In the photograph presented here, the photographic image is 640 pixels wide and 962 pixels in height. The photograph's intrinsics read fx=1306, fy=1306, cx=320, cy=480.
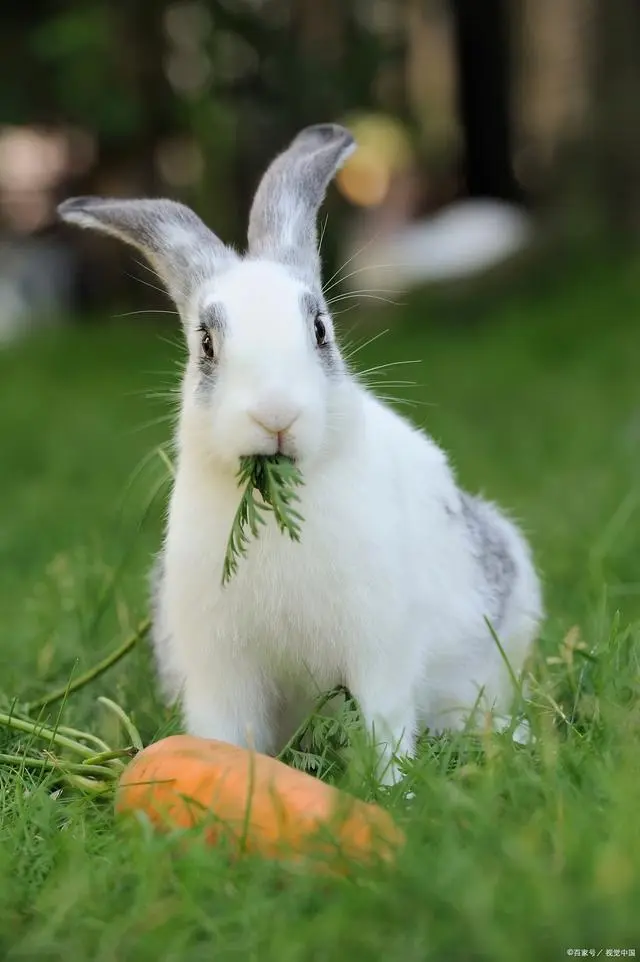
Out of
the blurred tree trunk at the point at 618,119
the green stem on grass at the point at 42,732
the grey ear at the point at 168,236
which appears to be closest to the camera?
the green stem on grass at the point at 42,732

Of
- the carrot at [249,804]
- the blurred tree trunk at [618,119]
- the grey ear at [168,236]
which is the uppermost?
the blurred tree trunk at [618,119]

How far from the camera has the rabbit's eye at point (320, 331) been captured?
2613 mm

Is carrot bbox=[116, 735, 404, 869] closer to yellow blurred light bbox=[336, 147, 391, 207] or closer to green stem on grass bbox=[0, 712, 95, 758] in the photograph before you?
green stem on grass bbox=[0, 712, 95, 758]

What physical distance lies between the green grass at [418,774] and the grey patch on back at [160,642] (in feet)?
0.31

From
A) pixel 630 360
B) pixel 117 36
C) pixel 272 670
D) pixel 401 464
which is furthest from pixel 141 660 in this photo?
pixel 117 36

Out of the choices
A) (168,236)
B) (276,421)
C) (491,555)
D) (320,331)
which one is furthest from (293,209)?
(491,555)

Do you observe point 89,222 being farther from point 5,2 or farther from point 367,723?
point 5,2

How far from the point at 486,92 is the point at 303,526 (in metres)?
11.8

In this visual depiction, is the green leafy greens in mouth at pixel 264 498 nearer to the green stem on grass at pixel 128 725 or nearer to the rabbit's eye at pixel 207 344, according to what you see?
the rabbit's eye at pixel 207 344

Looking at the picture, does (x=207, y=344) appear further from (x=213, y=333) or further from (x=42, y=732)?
(x=42, y=732)

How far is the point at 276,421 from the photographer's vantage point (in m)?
2.36

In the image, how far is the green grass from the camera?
5.97 ft

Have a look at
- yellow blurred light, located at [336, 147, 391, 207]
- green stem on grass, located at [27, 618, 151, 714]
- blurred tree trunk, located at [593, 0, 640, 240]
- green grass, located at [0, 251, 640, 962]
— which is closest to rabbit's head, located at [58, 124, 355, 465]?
green grass, located at [0, 251, 640, 962]

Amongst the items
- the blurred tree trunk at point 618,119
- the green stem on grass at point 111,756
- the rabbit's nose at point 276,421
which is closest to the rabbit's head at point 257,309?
the rabbit's nose at point 276,421
